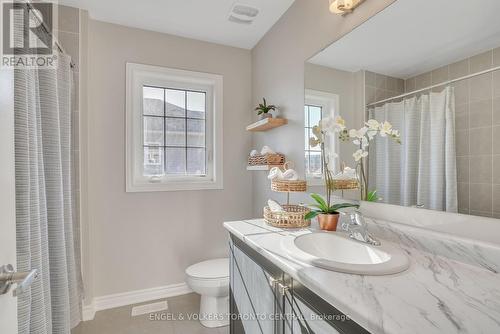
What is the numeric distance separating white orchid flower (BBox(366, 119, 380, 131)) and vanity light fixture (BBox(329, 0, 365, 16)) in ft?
2.01

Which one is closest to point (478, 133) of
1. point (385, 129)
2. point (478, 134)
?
point (478, 134)

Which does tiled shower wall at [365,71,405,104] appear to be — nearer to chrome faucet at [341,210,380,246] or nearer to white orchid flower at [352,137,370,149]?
white orchid flower at [352,137,370,149]

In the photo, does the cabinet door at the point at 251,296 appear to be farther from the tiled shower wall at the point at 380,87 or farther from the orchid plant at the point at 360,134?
the tiled shower wall at the point at 380,87

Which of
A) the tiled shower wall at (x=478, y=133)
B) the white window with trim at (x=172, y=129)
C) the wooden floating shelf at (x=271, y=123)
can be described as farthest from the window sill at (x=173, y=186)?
the tiled shower wall at (x=478, y=133)

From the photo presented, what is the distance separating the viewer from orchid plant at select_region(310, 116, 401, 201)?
1192 mm

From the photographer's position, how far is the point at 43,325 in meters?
1.07

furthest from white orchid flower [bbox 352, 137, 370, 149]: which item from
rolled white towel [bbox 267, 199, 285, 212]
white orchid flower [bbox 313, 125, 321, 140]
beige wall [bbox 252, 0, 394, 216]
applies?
rolled white towel [bbox 267, 199, 285, 212]

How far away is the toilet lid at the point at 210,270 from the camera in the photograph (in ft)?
6.02

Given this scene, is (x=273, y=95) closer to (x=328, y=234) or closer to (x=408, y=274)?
(x=328, y=234)

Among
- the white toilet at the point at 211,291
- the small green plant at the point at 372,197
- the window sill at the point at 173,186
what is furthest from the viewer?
the window sill at the point at 173,186

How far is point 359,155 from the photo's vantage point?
1.31 metres

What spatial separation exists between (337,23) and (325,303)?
57.1 inches

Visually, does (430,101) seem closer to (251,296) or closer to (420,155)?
(420,155)

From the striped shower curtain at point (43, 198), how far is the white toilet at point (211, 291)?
759mm
